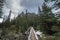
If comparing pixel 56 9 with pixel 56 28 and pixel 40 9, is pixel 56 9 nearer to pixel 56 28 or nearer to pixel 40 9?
pixel 56 28

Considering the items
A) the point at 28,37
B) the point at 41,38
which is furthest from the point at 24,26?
the point at 28,37

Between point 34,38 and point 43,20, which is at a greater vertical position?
point 43,20

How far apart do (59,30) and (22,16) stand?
13.9 metres

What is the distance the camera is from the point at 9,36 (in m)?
16.9

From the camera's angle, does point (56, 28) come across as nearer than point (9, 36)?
Yes

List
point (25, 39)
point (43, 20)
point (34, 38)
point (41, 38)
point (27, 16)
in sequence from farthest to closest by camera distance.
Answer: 1. point (27, 16)
2. point (43, 20)
3. point (41, 38)
4. point (25, 39)
5. point (34, 38)

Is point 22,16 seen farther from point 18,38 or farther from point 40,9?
point 18,38

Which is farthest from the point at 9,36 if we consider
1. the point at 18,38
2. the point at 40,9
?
the point at 40,9

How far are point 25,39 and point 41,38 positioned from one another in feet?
6.82

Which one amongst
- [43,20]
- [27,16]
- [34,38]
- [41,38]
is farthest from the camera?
[27,16]

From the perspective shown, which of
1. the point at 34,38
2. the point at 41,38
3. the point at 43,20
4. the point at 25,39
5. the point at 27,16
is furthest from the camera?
the point at 27,16

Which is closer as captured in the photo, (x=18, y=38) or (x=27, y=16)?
(x=18, y=38)

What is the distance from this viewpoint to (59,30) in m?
15.2

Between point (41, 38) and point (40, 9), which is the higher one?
point (40, 9)
